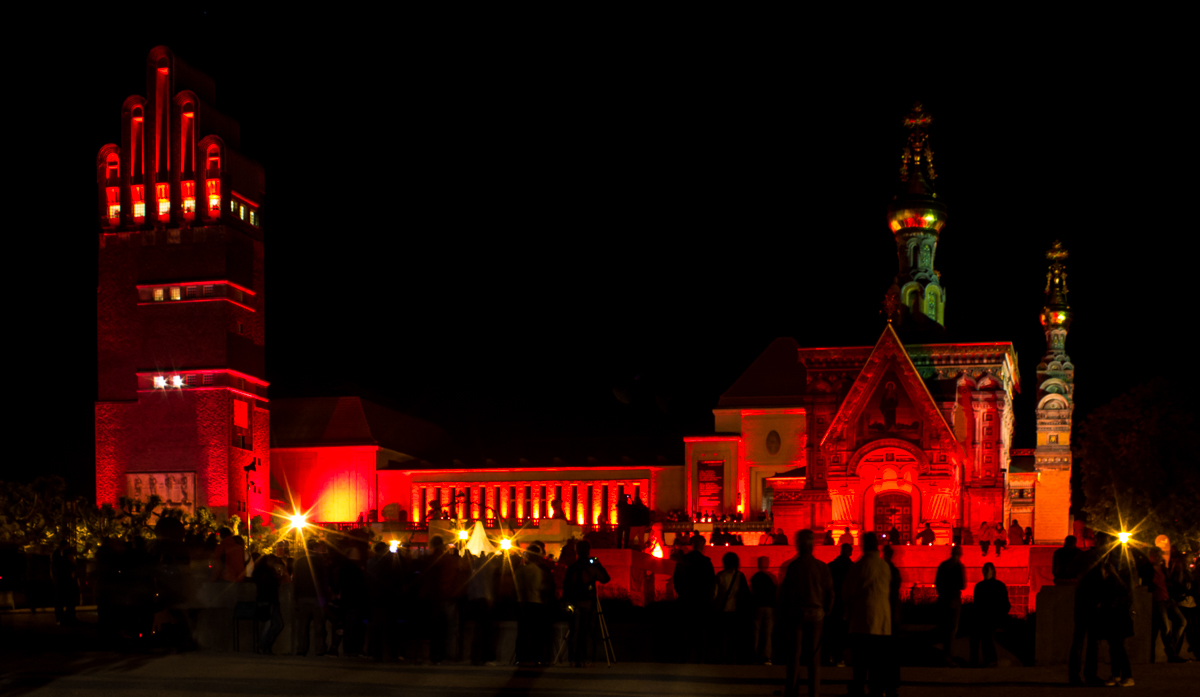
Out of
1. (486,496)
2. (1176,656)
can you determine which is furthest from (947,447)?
(1176,656)

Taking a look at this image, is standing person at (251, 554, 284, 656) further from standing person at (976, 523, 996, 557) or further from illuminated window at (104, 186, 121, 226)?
illuminated window at (104, 186, 121, 226)

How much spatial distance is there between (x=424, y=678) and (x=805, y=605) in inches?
175

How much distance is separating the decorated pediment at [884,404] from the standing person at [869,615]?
35.3 meters

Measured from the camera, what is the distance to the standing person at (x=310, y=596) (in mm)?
19969

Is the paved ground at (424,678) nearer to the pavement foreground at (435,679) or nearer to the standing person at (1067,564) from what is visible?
the pavement foreground at (435,679)

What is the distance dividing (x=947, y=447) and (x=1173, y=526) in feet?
26.4

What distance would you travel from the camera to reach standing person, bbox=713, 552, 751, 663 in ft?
66.3

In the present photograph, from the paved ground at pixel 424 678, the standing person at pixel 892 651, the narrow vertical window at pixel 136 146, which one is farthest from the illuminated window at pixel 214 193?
the standing person at pixel 892 651

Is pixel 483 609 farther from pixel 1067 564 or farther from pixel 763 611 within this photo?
pixel 1067 564

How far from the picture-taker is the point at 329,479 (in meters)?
70.2


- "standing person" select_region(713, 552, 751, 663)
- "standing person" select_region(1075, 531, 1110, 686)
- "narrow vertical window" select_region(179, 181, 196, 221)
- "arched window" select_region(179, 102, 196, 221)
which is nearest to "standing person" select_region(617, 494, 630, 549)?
"standing person" select_region(713, 552, 751, 663)

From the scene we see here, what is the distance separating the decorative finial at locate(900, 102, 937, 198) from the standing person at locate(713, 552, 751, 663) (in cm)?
4015

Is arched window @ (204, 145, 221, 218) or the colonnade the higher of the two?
arched window @ (204, 145, 221, 218)

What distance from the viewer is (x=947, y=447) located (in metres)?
50.6
